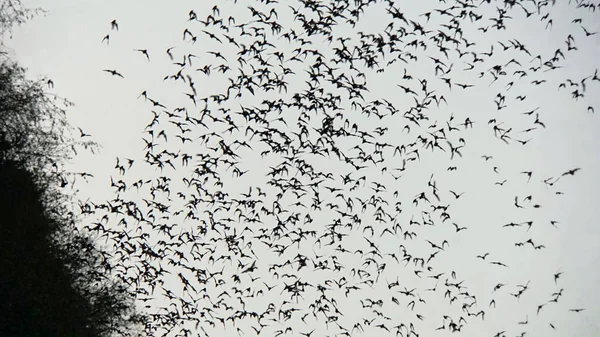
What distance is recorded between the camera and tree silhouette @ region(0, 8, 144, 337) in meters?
8.79

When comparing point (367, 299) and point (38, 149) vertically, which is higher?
point (38, 149)

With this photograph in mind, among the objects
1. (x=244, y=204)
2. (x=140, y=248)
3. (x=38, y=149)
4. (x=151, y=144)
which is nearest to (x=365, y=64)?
(x=244, y=204)

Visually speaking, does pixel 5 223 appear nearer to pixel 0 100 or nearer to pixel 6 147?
pixel 6 147

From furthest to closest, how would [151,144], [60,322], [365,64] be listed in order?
[365,64] → [151,144] → [60,322]

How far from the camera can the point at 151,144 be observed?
10.2 meters

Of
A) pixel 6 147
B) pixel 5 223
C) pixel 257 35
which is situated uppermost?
pixel 257 35

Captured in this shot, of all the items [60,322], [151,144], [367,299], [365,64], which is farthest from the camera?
[367,299]

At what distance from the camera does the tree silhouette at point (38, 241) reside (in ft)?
28.8

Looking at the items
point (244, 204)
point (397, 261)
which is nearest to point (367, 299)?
point (397, 261)

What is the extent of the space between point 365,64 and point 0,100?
8686 millimetres

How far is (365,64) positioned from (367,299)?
6190 millimetres

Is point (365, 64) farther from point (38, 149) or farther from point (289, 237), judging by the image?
point (38, 149)

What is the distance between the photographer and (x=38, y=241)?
34.0ft

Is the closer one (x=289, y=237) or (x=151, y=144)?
(x=151, y=144)
